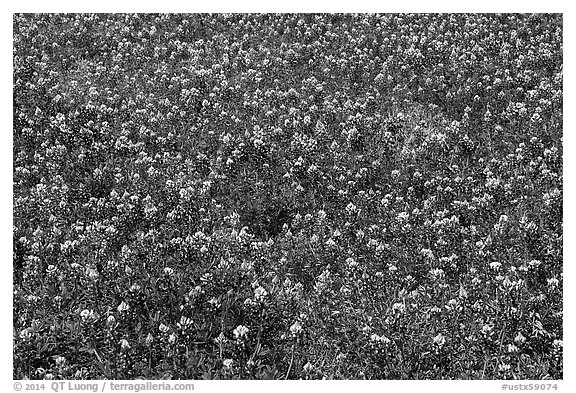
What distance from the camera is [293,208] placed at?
24.4 feet

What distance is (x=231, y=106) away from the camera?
9.66 meters

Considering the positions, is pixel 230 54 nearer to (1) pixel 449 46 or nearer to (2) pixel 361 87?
(2) pixel 361 87

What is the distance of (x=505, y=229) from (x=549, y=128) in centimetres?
232

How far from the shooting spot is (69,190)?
7746 mm

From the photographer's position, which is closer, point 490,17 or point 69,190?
point 69,190

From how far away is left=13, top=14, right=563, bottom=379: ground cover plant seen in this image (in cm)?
582

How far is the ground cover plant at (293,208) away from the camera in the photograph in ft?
19.1

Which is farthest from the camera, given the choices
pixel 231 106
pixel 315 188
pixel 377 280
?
pixel 231 106

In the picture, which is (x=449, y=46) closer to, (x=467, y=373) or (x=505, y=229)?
(x=505, y=229)
